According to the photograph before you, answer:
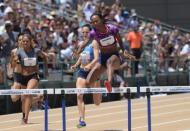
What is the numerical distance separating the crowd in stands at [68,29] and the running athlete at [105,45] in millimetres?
4809

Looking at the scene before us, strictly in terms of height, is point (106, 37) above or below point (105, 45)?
above

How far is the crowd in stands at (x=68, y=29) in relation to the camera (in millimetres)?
22578

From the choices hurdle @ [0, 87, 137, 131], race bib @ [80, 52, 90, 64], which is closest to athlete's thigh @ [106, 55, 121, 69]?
hurdle @ [0, 87, 137, 131]

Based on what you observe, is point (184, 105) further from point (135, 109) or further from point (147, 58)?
point (147, 58)

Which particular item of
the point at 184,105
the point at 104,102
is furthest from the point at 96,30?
the point at 104,102

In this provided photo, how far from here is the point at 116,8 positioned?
31.0 m

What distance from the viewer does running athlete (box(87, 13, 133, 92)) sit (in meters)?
14.7

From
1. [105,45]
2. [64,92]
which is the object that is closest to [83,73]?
[105,45]

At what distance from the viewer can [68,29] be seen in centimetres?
2605

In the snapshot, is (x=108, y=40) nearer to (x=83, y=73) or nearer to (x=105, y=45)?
(x=105, y=45)

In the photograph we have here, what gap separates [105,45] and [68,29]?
11368mm

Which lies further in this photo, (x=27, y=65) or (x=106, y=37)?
(x=27, y=65)

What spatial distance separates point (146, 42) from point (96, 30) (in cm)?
1556

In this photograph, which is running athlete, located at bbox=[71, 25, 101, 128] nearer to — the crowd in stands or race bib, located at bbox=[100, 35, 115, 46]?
race bib, located at bbox=[100, 35, 115, 46]
